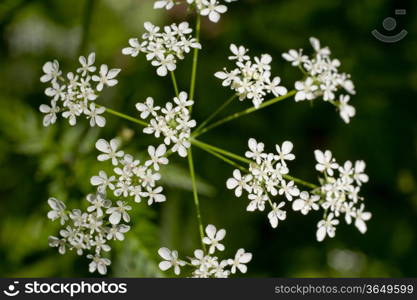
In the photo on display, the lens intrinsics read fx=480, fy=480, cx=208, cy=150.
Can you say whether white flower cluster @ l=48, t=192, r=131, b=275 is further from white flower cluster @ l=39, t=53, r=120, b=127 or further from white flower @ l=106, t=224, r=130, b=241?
white flower cluster @ l=39, t=53, r=120, b=127

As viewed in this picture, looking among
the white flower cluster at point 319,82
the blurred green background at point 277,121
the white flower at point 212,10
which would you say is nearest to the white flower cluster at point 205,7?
the white flower at point 212,10

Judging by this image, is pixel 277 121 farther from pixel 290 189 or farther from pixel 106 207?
pixel 106 207

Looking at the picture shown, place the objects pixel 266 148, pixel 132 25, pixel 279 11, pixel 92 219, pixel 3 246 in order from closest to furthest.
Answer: pixel 92 219
pixel 3 246
pixel 266 148
pixel 279 11
pixel 132 25

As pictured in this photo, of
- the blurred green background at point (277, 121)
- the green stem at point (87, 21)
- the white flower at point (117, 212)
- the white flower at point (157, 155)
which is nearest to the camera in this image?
the white flower at point (117, 212)

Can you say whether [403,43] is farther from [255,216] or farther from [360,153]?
[255,216]

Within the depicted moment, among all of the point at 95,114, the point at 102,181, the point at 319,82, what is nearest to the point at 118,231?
the point at 102,181

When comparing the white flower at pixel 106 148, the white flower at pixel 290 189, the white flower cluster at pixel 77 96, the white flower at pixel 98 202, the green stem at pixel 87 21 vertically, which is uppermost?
the green stem at pixel 87 21

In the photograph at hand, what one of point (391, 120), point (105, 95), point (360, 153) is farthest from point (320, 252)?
point (105, 95)

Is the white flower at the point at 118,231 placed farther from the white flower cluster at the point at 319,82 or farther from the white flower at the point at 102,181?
the white flower cluster at the point at 319,82
